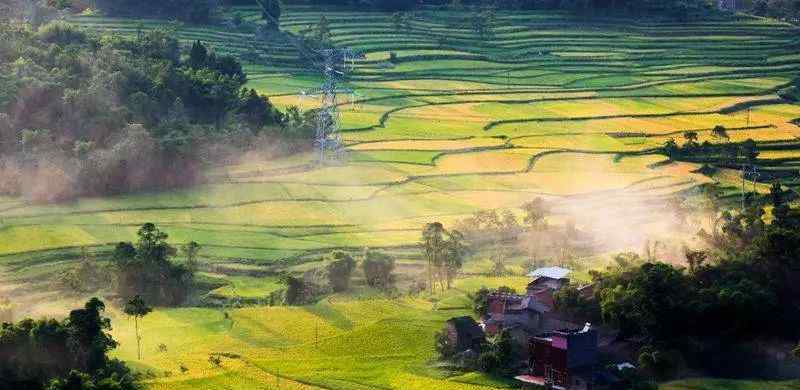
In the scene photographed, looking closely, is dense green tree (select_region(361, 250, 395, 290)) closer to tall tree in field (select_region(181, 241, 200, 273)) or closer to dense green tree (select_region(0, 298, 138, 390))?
tall tree in field (select_region(181, 241, 200, 273))

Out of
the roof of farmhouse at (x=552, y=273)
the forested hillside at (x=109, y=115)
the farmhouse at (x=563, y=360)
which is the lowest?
the farmhouse at (x=563, y=360)

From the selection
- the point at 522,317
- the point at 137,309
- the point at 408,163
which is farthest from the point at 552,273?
the point at 408,163

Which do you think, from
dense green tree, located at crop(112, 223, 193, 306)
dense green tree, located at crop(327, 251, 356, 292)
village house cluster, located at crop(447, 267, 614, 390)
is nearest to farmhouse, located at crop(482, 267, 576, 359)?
village house cluster, located at crop(447, 267, 614, 390)

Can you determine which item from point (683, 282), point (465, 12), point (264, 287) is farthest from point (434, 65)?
point (683, 282)

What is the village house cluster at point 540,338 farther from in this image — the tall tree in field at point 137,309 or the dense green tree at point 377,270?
the tall tree in field at point 137,309

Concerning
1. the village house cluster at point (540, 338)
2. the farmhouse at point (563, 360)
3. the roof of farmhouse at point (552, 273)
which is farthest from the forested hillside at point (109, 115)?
the farmhouse at point (563, 360)

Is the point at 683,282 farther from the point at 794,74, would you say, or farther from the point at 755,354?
the point at 794,74

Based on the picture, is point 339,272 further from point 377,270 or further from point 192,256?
point 192,256

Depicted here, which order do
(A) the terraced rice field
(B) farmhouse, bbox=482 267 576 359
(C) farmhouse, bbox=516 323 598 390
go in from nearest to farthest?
(C) farmhouse, bbox=516 323 598 390, (B) farmhouse, bbox=482 267 576 359, (A) the terraced rice field
